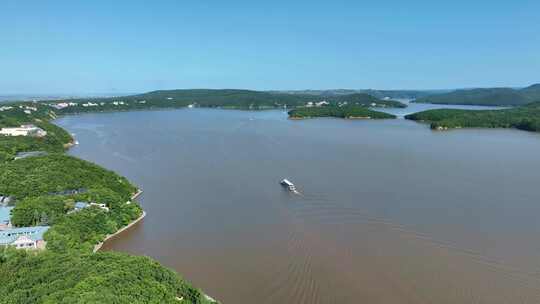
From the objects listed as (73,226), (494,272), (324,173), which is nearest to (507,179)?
(324,173)

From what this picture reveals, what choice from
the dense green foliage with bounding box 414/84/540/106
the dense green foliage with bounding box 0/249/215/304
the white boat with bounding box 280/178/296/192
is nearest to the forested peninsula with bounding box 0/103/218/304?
the dense green foliage with bounding box 0/249/215/304

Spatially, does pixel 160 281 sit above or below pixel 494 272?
above

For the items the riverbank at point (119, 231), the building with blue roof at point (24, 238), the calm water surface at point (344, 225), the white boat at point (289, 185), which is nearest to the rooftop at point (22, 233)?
the building with blue roof at point (24, 238)

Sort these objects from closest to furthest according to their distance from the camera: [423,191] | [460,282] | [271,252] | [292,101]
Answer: [460,282] → [271,252] → [423,191] → [292,101]

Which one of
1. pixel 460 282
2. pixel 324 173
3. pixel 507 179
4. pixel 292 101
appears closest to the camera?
pixel 460 282

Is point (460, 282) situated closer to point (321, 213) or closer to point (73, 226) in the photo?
point (321, 213)

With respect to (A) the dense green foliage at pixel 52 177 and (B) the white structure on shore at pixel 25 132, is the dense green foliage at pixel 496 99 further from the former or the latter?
(A) the dense green foliage at pixel 52 177

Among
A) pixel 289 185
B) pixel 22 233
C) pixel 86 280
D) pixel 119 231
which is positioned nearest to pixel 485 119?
pixel 289 185
